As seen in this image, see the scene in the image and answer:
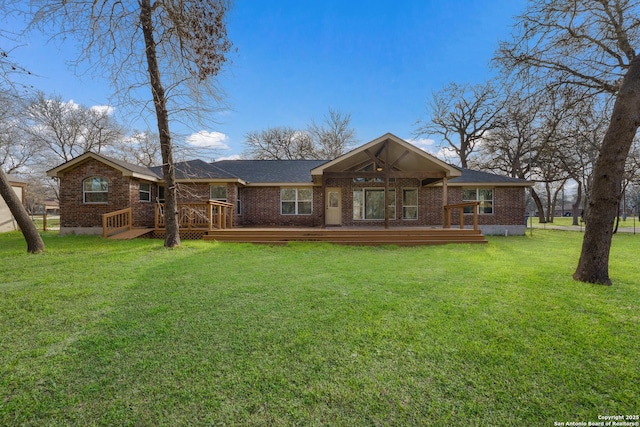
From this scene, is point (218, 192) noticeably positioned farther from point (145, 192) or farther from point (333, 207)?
point (333, 207)

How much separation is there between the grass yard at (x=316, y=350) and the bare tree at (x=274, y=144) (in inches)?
1134

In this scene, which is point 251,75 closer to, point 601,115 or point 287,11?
point 287,11

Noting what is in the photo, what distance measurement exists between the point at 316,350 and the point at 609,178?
231 inches

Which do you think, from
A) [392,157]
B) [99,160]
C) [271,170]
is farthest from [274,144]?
[392,157]

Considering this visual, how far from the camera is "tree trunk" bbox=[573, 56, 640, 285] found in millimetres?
4734

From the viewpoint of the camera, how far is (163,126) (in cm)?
885

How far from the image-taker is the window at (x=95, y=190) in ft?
41.5

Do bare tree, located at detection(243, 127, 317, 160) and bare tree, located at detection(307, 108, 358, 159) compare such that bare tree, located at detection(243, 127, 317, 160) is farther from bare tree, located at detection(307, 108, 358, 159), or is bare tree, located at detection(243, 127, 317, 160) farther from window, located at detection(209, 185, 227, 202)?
window, located at detection(209, 185, 227, 202)

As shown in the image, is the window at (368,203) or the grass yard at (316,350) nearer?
the grass yard at (316,350)

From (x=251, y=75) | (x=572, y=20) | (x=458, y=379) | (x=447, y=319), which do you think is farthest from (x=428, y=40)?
(x=458, y=379)

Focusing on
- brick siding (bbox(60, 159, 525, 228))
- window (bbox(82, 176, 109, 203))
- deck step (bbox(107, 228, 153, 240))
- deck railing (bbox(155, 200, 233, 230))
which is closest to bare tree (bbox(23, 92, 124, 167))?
window (bbox(82, 176, 109, 203))

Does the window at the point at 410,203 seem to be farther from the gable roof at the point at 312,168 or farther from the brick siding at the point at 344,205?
the gable roof at the point at 312,168

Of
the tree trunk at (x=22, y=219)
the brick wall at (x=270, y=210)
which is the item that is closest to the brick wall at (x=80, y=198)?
the tree trunk at (x=22, y=219)

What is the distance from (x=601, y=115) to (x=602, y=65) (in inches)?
48.2
